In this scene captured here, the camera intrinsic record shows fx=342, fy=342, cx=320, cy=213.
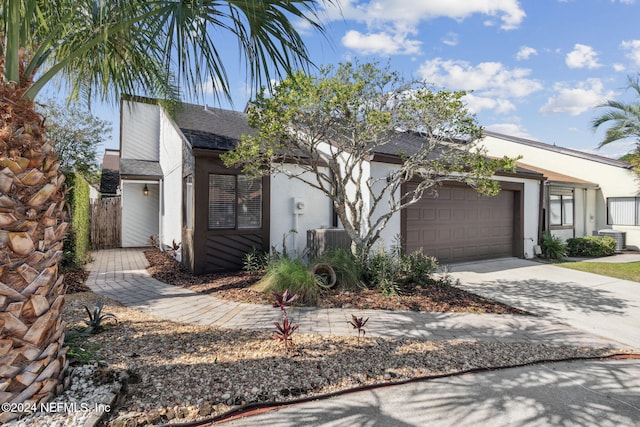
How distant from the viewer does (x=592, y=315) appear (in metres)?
5.84

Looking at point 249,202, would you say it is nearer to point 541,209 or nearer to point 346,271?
point 346,271

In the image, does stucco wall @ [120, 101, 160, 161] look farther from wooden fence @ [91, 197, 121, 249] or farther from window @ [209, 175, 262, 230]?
window @ [209, 175, 262, 230]

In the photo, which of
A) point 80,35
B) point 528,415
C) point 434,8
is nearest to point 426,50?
point 434,8

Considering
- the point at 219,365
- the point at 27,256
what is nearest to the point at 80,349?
the point at 219,365

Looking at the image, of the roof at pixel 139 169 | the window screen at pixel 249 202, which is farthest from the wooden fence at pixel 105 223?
the window screen at pixel 249 202

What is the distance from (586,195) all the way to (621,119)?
344 centimetres

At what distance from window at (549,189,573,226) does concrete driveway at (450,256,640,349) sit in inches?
180

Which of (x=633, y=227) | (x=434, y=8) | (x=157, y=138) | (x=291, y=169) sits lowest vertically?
(x=633, y=227)

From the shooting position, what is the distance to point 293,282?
6.21 meters

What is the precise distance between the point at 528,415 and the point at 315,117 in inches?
205

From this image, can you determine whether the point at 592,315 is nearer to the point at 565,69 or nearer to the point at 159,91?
the point at 159,91

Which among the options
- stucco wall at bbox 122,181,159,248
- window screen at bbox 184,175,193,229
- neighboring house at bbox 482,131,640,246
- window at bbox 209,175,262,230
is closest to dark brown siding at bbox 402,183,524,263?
neighboring house at bbox 482,131,640,246

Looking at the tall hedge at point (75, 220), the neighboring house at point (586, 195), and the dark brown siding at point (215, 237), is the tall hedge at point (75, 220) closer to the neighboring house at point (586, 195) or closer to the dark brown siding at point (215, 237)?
the dark brown siding at point (215, 237)

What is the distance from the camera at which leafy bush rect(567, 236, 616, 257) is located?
13.3m
